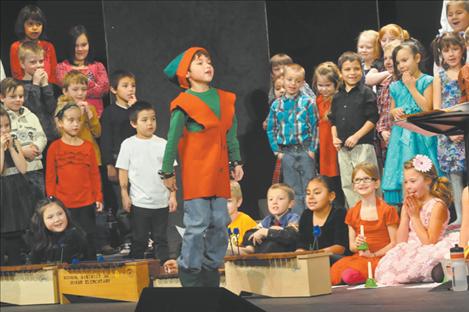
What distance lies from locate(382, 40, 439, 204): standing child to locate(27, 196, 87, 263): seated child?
2.34m

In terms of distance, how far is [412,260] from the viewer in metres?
7.12

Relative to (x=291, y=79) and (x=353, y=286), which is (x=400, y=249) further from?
(x=291, y=79)

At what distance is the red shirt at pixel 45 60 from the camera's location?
9883 mm

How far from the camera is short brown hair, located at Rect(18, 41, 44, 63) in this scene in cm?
962

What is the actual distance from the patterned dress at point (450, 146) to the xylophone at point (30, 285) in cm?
286

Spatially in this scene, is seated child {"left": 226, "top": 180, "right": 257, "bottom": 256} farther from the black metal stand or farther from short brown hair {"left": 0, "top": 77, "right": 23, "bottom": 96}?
the black metal stand

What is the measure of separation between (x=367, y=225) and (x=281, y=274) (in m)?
1.06

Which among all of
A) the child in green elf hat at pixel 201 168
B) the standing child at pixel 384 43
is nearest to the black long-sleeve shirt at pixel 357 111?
the standing child at pixel 384 43

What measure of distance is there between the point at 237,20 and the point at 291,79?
4.77ft

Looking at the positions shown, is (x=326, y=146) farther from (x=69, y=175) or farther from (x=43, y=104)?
(x=43, y=104)

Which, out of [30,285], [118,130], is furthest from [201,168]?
[118,130]

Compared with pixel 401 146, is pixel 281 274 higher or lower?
lower

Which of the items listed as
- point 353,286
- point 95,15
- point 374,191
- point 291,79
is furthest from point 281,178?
point 95,15

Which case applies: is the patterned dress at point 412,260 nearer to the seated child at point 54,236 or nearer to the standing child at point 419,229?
the standing child at point 419,229
